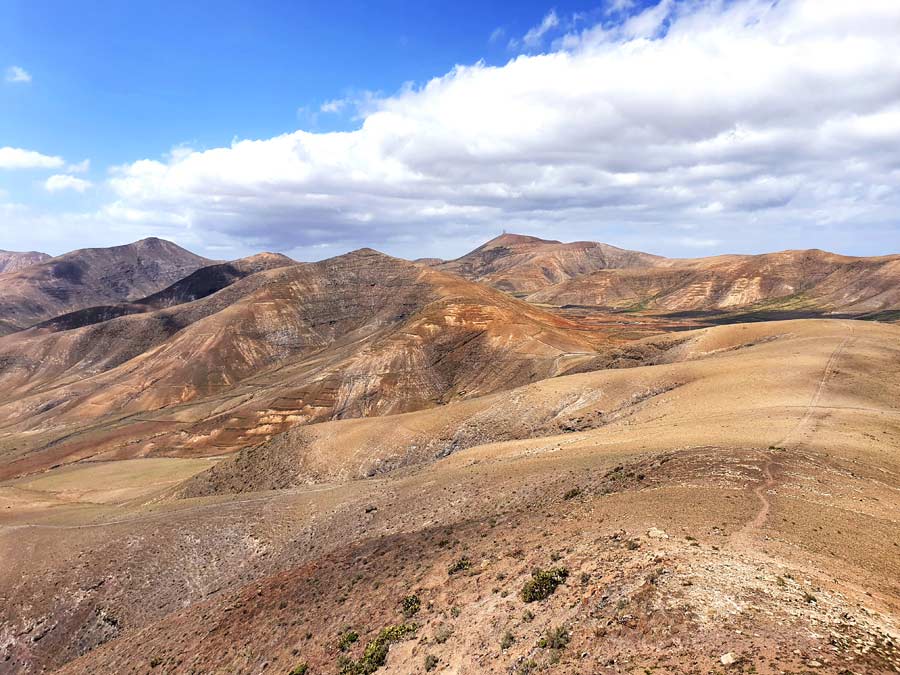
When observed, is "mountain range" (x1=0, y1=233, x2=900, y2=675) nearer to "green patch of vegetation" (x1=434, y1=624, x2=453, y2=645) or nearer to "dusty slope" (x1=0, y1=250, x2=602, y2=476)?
"green patch of vegetation" (x1=434, y1=624, x2=453, y2=645)

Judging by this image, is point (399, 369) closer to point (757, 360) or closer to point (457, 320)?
point (457, 320)

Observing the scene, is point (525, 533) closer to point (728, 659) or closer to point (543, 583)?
point (543, 583)

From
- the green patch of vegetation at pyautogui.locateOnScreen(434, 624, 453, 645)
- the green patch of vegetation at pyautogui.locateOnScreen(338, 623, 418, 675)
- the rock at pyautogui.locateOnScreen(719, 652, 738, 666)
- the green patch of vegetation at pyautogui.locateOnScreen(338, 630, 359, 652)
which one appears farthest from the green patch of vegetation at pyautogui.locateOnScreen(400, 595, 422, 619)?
the rock at pyautogui.locateOnScreen(719, 652, 738, 666)

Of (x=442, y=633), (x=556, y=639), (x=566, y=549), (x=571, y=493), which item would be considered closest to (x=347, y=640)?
(x=442, y=633)

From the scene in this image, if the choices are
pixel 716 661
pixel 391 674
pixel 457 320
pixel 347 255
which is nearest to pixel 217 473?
pixel 391 674

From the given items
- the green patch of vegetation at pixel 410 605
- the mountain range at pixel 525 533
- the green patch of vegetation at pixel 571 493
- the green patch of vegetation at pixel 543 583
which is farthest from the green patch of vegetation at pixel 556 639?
the green patch of vegetation at pixel 571 493

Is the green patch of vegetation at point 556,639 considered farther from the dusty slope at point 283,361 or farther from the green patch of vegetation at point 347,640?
the dusty slope at point 283,361
